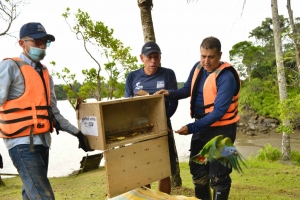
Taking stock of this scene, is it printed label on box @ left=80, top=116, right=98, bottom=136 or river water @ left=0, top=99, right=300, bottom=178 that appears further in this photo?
river water @ left=0, top=99, right=300, bottom=178

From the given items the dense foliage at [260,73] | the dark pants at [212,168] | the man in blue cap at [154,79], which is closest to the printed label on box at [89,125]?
the man in blue cap at [154,79]

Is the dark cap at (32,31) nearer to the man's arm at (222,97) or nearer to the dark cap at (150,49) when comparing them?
the dark cap at (150,49)

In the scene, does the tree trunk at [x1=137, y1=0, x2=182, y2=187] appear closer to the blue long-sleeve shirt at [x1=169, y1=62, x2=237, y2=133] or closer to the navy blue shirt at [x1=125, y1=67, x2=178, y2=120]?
the navy blue shirt at [x1=125, y1=67, x2=178, y2=120]

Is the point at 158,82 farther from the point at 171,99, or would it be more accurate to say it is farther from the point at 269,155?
the point at 269,155

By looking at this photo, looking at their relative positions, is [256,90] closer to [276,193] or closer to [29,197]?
[276,193]

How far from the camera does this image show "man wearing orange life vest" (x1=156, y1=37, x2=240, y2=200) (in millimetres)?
3406

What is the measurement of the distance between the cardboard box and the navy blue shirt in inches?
8.8

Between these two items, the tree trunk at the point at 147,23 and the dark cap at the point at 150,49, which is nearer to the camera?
the dark cap at the point at 150,49

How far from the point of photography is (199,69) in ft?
12.2

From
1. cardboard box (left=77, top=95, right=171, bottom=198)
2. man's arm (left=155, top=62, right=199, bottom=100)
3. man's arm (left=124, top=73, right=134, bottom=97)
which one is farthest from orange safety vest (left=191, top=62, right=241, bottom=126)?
man's arm (left=124, top=73, right=134, bottom=97)

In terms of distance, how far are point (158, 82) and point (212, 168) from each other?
126cm

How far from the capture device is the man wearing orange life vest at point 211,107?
134 inches

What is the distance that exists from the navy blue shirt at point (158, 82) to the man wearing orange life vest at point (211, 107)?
208mm

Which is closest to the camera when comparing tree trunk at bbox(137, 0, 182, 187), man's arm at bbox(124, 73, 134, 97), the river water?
man's arm at bbox(124, 73, 134, 97)
